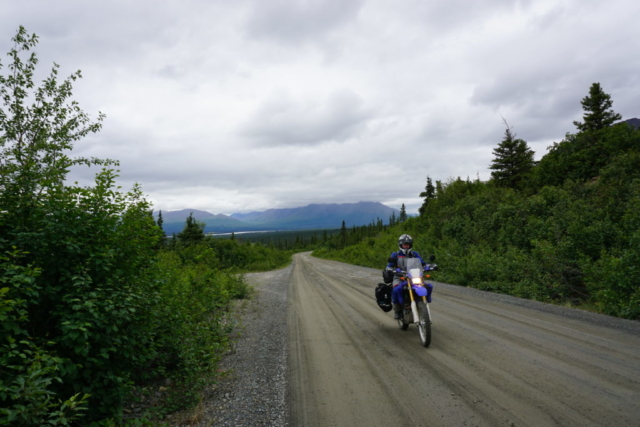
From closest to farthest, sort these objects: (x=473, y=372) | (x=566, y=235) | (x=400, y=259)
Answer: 1. (x=473, y=372)
2. (x=400, y=259)
3. (x=566, y=235)

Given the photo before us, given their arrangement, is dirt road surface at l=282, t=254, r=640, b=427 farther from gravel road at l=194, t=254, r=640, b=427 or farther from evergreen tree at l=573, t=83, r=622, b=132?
evergreen tree at l=573, t=83, r=622, b=132

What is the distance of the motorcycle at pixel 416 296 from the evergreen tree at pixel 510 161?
3011 centimetres

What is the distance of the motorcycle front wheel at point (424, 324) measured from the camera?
5796 mm

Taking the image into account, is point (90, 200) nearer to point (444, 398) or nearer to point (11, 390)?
point (11, 390)

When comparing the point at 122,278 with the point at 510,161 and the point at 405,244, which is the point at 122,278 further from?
the point at 510,161

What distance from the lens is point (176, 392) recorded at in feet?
15.0

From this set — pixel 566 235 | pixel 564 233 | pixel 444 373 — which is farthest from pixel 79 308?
pixel 564 233

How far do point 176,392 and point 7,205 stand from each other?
10.9ft

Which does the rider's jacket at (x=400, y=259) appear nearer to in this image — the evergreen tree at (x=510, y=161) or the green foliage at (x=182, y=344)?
the green foliage at (x=182, y=344)

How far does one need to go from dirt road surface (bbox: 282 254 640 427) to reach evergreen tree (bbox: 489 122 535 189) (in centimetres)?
2768

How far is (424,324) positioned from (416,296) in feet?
1.97

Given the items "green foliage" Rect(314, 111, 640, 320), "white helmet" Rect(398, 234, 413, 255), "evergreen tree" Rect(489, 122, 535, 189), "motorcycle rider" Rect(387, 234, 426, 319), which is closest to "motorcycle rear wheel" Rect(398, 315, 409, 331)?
"motorcycle rider" Rect(387, 234, 426, 319)

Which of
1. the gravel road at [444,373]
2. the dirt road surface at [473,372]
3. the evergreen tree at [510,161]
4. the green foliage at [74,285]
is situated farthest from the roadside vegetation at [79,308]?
the evergreen tree at [510,161]

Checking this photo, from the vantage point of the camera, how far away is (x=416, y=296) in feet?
20.8
